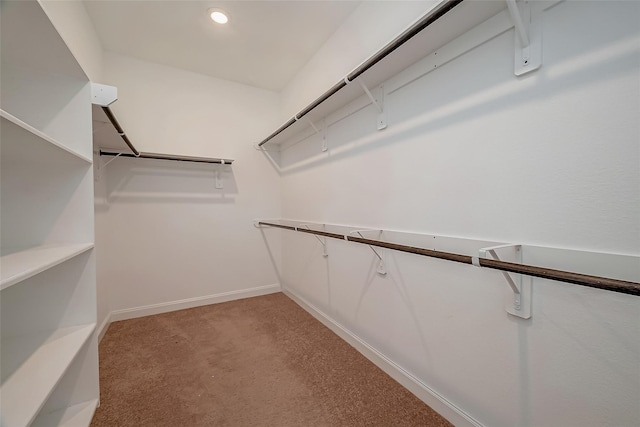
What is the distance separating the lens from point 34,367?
3.03ft

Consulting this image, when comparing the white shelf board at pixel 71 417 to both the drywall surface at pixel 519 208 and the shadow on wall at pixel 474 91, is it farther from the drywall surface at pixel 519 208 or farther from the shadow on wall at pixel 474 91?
the shadow on wall at pixel 474 91

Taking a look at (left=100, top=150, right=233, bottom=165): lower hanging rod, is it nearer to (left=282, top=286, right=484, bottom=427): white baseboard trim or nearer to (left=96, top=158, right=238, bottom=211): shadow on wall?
(left=96, top=158, right=238, bottom=211): shadow on wall

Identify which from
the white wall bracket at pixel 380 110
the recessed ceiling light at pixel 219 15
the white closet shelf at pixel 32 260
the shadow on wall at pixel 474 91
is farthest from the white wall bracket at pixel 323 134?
the white closet shelf at pixel 32 260

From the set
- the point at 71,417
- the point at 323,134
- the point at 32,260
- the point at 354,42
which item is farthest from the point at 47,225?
the point at 354,42

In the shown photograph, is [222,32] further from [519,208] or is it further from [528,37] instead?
[519,208]

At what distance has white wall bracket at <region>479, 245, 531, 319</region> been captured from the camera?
94 cm

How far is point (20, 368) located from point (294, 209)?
6.99ft

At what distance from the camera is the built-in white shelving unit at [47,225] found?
2.87ft

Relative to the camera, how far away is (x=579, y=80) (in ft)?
2.70

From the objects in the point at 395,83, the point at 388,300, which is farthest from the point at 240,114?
the point at 388,300

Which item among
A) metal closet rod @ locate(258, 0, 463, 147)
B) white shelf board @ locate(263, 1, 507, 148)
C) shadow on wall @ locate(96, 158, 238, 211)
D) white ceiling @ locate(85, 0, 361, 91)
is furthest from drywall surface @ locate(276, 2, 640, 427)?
shadow on wall @ locate(96, 158, 238, 211)

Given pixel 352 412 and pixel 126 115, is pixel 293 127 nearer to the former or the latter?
pixel 126 115

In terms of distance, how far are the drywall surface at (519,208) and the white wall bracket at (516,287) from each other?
31 millimetres

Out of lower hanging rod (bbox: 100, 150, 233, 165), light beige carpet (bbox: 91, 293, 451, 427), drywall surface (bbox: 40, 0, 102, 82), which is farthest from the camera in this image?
lower hanging rod (bbox: 100, 150, 233, 165)
